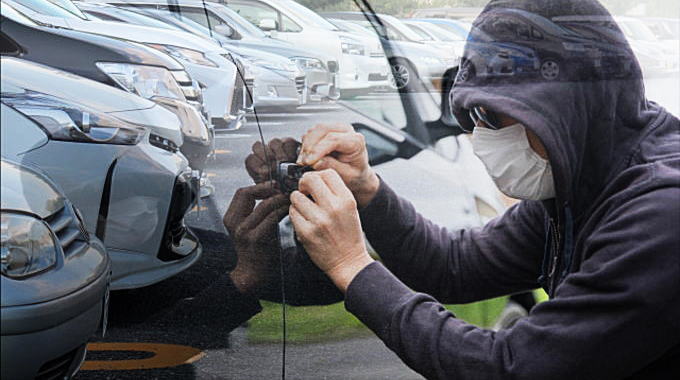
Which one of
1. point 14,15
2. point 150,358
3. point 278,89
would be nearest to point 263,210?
point 278,89

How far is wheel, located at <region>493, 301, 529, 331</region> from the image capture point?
2117 mm

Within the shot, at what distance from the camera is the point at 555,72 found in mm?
1724

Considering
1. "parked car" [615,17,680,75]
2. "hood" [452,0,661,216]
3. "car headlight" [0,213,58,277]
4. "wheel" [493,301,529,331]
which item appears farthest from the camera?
"wheel" [493,301,529,331]

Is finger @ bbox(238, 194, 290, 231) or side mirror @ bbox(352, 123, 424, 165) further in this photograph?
side mirror @ bbox(352, 123, 424, 165)

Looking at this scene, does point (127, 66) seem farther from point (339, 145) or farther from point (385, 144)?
point (385, 144)

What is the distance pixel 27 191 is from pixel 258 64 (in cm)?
53

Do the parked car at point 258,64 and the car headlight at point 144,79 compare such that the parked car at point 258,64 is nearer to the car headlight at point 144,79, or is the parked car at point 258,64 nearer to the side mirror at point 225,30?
the side mirror at point 225,30

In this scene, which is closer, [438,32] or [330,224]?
[330,224]

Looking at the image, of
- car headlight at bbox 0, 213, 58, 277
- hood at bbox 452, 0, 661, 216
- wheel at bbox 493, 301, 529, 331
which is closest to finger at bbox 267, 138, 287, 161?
hood at bbox 452, 0, 661, 216

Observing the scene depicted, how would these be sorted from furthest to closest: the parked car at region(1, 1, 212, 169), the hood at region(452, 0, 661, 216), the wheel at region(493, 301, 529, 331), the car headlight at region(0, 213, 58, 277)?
the wheel at region(493, 301, 529, 331) → the hood at region(452, 0, 661, 216) → the parked car at region(1, 1, 212, 169) → the car headlight at region(0, 213, 58, 277)

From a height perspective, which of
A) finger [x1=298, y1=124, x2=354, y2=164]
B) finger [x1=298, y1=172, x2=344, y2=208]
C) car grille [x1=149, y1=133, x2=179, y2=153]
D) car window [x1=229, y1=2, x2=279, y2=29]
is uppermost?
car window [x1=229, y1=2, x2=279, y2=29]

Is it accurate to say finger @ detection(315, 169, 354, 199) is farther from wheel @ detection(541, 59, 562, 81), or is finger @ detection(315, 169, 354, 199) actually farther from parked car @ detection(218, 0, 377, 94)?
wheel @ detection(541, 59, 562, 81)

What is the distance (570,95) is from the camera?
168cm

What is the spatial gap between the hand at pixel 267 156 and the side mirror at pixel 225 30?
0.22 m
